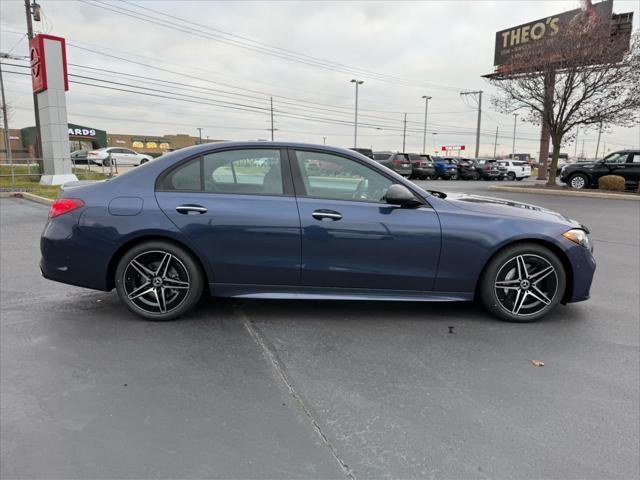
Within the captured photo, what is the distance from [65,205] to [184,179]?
1019 mm

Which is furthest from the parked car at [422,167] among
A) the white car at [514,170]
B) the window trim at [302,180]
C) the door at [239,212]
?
the door at [239,212]

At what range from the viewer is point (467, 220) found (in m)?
3.80

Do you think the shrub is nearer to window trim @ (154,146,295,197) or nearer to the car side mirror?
the car side mirror

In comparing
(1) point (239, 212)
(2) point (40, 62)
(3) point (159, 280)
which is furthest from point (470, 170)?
(3) point (159, 280)

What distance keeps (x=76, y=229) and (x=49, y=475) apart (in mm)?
2202

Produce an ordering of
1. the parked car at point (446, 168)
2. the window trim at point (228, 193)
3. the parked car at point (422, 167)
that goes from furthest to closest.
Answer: the parked car at point (446, 168), the parked car at point (422, 167), the window trim at point (228, 193)

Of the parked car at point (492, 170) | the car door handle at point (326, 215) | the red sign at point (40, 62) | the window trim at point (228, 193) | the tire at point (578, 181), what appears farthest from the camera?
the parked car at point (492, 170)

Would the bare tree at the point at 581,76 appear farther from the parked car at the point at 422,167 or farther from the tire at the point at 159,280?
the tire at the point at 159,280

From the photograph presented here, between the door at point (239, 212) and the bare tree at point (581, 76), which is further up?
the bare tree at point (581, 76)

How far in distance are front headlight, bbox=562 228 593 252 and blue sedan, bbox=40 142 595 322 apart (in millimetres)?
14

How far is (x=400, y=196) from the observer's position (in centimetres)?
369

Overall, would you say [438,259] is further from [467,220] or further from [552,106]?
[552,106]

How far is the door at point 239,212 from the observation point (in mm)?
3691

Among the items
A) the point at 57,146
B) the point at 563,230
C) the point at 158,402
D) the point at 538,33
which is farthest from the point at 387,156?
the point at 158,402
